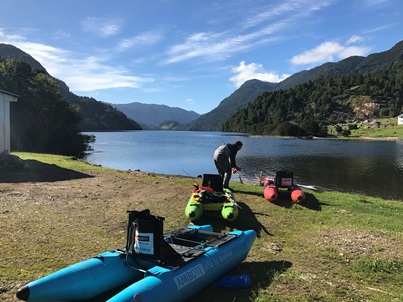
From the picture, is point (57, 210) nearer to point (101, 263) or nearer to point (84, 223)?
point (84, 223)

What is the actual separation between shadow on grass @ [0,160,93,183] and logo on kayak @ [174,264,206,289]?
14.4 metres

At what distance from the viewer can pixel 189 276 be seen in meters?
5.89

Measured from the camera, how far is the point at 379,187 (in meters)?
28.6

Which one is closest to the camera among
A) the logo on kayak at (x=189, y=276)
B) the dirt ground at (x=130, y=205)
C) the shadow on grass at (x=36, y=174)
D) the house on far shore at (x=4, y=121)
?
the logo on kayak at (x=189, y=276)

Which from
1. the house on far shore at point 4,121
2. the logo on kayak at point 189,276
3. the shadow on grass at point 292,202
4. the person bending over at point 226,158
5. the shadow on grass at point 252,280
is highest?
the house on far shore at point 4,121

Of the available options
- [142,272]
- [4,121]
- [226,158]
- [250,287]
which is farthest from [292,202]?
[4,121]

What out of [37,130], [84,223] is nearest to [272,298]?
[84,223]

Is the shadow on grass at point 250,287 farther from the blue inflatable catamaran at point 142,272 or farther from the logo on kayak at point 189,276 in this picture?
the logo on kayak at point 189,276

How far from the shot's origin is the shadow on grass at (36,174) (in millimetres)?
17891

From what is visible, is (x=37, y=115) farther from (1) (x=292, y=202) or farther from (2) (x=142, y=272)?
(2) (x=142, y=272)

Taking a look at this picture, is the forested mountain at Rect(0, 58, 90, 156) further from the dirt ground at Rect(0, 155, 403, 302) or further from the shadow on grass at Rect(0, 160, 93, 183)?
the dirt ground at Rect(0, 155, 403, 302)

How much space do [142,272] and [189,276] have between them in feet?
3.11

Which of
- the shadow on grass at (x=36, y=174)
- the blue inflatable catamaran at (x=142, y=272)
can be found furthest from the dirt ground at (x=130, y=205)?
the blue inflatable catamaran at (x=142, y=272)

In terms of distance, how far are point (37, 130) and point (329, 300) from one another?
5656cm
